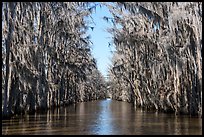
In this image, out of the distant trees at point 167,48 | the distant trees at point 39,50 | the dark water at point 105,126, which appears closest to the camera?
the dark water at point 105,126

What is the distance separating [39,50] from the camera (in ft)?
98.3

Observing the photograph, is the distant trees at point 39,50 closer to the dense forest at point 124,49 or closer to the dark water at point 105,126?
the dense forest at point 124,49

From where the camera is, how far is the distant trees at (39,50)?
2095cm

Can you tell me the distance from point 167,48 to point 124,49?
16777 mm

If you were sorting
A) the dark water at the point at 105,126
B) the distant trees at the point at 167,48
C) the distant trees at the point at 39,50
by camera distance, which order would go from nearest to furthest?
the dark water at the point at 105,126, the distant trees at the point at 39,50, the distant trees at the point at 167,48

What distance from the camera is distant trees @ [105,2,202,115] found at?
22.4m

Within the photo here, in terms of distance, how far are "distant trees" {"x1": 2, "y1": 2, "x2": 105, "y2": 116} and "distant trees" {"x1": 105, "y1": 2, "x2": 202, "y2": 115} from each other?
4242 millimetres

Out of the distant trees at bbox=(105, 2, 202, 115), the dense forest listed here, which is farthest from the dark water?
the distant trees at bbox=(105, 2, 202, 115)

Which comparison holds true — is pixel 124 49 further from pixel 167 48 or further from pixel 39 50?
pixel 167 48

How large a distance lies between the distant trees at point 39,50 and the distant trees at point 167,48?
13.9 feet

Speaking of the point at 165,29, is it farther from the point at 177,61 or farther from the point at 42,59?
the point at 42,59

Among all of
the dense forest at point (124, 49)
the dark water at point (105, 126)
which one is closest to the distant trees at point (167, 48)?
the dense forest at point (124, 49)

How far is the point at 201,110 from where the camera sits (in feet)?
70.7

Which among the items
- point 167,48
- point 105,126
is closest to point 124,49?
point 167,48
